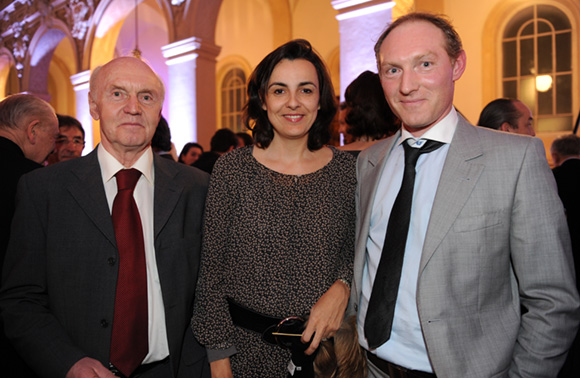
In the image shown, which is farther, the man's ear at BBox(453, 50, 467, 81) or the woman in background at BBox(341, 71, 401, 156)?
the woman in background at BBox(341, 71, 401, 156)

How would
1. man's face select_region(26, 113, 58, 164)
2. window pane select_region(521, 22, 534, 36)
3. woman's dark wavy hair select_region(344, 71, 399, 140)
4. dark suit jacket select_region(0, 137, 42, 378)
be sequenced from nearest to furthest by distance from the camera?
1. dark suit jacket select_region(0, 137, 42, 378)
2. woman's dark wavy hair select_region(344, 71, 399, 140)
3. man's face select_region(26, 113, 58, 164)
4. window pane select_region(521, 22, 534, 36)

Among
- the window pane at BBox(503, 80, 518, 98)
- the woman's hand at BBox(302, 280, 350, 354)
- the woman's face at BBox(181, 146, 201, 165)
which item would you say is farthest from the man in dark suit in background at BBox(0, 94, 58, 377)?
the window pane at BBox(503, 80, 518, 98)

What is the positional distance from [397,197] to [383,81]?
42 cm

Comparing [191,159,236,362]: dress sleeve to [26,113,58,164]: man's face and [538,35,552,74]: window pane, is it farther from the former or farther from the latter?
[538,35,552,74]: window pane

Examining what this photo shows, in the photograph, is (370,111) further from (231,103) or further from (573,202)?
(231,103)

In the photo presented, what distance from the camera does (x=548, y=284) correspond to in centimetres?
130

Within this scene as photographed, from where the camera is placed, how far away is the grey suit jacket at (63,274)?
4.98ft

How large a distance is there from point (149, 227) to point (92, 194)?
240mm

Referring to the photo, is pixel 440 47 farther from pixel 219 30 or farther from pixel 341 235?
pixel 219 30

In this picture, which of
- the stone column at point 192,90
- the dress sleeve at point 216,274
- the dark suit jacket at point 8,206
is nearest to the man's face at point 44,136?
the dark suit jacket at point 8,206

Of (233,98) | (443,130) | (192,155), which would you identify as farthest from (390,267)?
(233,98)

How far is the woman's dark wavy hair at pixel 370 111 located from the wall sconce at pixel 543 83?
299 inches

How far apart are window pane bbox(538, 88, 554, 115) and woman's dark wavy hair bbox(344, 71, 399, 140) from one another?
756cm

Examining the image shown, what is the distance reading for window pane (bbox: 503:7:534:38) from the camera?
8766 millimetres
